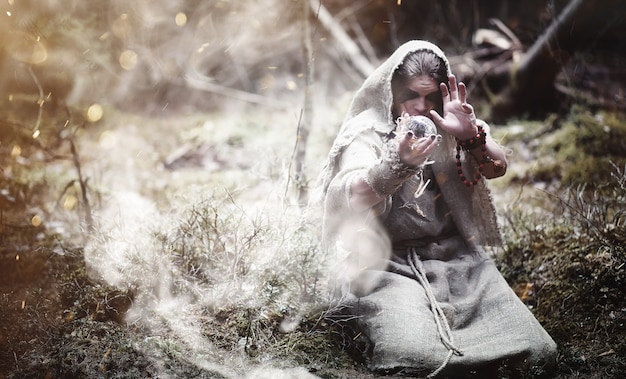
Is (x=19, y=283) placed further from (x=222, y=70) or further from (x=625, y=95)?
(x=625, y=95)

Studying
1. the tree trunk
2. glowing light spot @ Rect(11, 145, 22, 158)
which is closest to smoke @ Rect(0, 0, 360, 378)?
glowing light spot @ Rect(11, 145, 22, 158)

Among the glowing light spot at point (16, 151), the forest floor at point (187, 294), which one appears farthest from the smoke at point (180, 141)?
the glowing light spot at point (16, 151)

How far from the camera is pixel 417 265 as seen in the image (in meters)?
3.21

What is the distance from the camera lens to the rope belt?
9.02 feet

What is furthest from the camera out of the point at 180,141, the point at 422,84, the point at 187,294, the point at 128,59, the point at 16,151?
the point at 128,59

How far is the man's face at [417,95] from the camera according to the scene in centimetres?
304

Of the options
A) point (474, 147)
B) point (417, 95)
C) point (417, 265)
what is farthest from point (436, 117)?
point (417, 265)

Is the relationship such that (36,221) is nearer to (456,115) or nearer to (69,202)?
(69,202)

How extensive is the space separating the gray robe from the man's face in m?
0.10

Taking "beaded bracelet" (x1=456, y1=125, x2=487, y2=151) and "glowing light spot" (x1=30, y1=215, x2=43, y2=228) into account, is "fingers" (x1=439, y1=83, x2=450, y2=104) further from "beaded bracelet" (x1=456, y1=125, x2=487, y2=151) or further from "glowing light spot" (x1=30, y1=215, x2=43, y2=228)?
"glowing light spot" (x1=30, y1=215, x2=43, y2=228)

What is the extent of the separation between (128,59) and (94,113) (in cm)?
135

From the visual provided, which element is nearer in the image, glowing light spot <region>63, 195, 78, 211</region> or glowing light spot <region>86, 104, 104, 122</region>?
glowing light spot <region>63, 195, 78, 211</region>

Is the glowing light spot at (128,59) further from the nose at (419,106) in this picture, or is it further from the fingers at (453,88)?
the fingers at (453,88)

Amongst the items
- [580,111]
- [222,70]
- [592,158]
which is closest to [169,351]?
[592,158]
